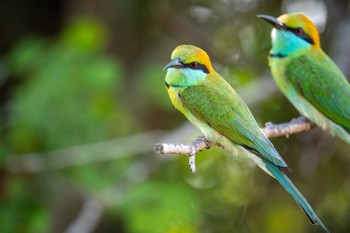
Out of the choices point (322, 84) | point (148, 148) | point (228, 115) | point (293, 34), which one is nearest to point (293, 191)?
point (228, 115)

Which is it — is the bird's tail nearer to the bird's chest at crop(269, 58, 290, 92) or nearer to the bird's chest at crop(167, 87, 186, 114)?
the bird's chest at crop(167, 87, 186, 114)

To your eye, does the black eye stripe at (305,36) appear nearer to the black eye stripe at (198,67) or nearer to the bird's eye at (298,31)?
the bird's eye at (298,31)

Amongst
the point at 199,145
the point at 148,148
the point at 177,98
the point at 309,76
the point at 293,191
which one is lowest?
the point at 293,191

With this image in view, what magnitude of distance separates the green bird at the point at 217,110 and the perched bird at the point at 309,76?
384mm

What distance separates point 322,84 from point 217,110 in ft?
2.34

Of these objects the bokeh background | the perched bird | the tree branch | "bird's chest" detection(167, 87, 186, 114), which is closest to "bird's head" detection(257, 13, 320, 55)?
the perched bird

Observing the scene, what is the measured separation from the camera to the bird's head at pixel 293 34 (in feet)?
5.67

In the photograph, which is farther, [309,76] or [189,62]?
[309,76]

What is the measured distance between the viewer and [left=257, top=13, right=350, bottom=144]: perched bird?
1.81m

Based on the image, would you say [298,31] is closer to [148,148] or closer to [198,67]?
[198,67]

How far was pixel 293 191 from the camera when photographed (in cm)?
116

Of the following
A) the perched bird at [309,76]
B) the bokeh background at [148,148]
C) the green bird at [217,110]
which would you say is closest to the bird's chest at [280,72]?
the perched bird at [309,76]

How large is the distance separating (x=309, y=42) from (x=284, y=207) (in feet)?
4.84

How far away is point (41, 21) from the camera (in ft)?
12.3
